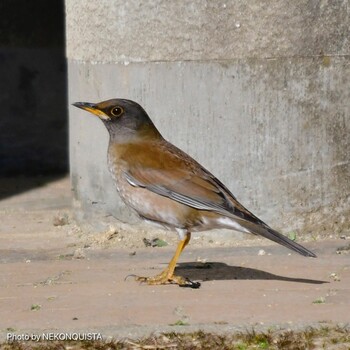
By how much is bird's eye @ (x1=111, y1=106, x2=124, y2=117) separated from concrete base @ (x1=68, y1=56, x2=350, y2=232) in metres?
1.37

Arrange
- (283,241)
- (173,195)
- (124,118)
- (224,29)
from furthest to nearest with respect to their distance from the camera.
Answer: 1. (224,29)
2. (124,118)
3. (173,195)
4. (283,241)

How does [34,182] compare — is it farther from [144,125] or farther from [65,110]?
[144,125]

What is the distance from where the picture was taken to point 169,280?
23.3 ft

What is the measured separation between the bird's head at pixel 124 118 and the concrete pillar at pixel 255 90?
4.42ft

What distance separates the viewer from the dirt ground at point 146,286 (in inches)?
238

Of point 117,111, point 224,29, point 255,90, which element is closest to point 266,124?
point 255,90

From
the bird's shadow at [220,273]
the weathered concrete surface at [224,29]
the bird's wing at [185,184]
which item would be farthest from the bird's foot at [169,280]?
the weathered concrete surface at [224,29]

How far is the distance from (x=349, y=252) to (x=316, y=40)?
1682 mm

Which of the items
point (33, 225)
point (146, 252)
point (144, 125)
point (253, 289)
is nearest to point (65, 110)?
point (33, 225)

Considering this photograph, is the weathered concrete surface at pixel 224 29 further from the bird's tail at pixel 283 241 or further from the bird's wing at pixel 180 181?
the bird's tail at pixel 283 241

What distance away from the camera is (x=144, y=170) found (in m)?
7.07

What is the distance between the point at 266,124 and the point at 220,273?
1.54 meters

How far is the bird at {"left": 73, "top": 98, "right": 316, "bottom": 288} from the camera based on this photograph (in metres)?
6.96

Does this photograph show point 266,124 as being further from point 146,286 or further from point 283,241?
point 146,286
